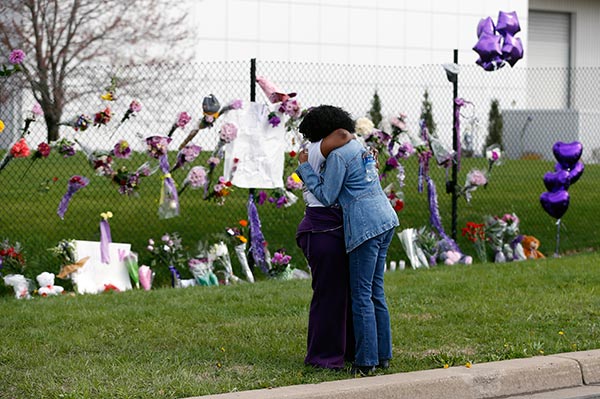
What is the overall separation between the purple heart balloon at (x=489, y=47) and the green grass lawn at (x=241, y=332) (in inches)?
114

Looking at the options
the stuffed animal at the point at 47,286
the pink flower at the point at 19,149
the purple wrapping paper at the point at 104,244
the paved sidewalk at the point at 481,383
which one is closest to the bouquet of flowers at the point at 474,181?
the purple wrapping paper at the point at 104,244

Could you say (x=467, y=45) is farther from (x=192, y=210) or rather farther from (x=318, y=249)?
(x=318, y=249)

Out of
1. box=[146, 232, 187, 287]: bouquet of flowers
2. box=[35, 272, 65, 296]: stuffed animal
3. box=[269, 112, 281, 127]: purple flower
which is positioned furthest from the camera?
box=[269, 112, 281, 127]: purple flower

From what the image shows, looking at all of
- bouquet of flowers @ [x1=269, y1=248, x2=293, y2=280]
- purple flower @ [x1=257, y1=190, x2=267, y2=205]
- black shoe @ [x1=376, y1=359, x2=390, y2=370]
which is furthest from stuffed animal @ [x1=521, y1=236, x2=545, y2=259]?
black shoe @ [x1=376, y1=359, x2=390, y2=370]

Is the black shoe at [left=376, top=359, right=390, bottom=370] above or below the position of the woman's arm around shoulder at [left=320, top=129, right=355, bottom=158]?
below

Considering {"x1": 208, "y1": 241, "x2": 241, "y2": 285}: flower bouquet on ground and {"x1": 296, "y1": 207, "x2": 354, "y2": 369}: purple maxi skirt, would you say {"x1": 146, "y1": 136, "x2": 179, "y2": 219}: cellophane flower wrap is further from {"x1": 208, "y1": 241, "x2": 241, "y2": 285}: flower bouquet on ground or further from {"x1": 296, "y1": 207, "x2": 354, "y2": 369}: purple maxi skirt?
{"x1": 296, "y1": 207, "x2": 354, "y2": 369}: purple maxi skirt

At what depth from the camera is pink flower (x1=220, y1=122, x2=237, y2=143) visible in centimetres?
1097

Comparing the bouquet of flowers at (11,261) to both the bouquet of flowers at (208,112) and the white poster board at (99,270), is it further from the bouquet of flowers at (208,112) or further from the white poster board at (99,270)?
the bouquet of flowers at (208,112)

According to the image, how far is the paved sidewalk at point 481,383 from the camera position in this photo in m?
6.18

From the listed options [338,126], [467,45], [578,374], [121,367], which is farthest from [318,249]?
[467,45]

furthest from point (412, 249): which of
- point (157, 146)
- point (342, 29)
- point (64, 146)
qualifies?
point (342, 29)

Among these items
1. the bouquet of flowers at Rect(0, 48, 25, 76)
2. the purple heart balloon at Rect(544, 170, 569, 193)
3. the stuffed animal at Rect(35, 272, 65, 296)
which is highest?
the bouquet of flowers at Rect(0, 48, 25, 76)

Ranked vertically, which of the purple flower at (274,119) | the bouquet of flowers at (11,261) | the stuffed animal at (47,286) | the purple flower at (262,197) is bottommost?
the stuffed animal at (47,286)

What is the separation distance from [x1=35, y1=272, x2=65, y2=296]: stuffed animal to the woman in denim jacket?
→ 13.2ft
